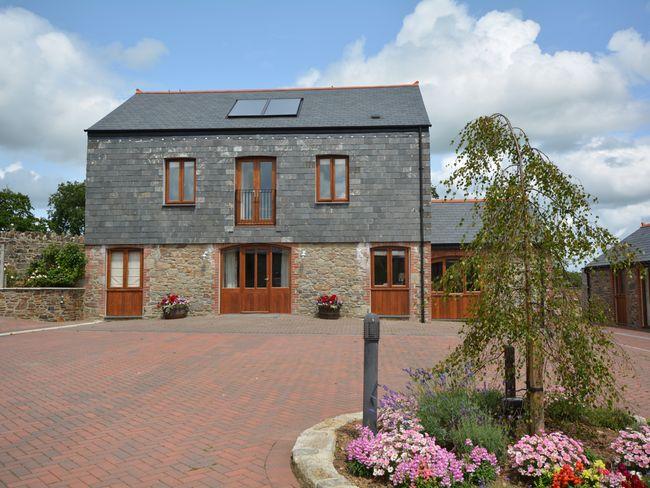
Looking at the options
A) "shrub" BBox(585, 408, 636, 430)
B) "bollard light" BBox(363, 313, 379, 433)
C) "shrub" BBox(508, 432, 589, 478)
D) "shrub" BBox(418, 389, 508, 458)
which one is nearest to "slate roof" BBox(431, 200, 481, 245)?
"shrub" BBox(585, 408, 636, 430)

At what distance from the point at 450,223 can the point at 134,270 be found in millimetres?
11299

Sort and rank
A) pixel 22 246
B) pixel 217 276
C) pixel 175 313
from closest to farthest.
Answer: pixel 175 313
pixel 217 276
pixel 22 246

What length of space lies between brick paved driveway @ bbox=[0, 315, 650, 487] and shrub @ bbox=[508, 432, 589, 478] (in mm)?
1670

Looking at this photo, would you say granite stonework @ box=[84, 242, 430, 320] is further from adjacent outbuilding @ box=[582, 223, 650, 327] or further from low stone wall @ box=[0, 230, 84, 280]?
adjacent outbuilding @ box=[582, 223, 650, 327]

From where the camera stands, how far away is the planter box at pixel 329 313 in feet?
51.1

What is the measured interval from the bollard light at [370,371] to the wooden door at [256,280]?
12.2 m

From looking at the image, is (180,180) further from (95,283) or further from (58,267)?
(58,267)

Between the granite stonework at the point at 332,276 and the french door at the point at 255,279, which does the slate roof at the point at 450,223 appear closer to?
the granite stonework at the point at 332,276

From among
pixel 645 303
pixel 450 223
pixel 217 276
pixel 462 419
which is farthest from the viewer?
pixel 450 223

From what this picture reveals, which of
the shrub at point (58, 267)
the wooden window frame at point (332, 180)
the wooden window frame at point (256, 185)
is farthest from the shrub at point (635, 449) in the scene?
the shrub at point (58, 267)

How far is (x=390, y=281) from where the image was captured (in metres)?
16.1

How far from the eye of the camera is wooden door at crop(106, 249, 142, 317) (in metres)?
16.5

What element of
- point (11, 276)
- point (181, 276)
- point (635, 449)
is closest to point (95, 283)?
point (181, 276)

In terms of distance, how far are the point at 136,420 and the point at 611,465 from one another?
14.4 ft
